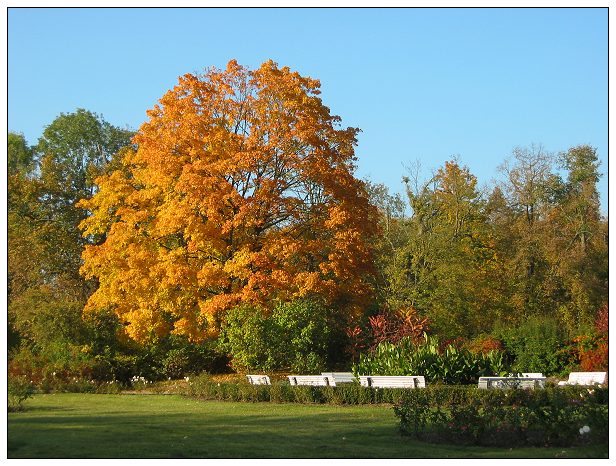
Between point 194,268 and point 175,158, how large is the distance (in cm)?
372

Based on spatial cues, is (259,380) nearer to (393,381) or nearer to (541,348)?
(393,381)

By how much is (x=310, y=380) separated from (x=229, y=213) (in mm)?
8405

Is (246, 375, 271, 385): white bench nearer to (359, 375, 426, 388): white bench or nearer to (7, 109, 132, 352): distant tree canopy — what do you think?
(359, 375, 426, 388): white bench

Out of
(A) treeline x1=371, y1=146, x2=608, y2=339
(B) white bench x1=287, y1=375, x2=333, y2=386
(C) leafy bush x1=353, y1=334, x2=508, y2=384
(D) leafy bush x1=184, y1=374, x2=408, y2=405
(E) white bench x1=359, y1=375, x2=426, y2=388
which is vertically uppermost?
(A) treeline x1=371, y1=146, x2=608, y2=339

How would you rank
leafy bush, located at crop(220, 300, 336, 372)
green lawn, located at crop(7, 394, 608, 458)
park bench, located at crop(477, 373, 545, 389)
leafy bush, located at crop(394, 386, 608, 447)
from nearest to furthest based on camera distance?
green lawn, located at crop(7, 394, 608, 458) < leafy bush, located at crop(394, 386, 608, 447) < park bench, located at crop(477, 373, 545, 389) < leafy bush, located at crop(220, 300, 336, 372)

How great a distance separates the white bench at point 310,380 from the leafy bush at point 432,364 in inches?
32.9

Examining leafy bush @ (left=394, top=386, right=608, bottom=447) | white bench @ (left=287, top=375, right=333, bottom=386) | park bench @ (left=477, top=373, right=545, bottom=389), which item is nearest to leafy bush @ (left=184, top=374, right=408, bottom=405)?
white bench @ (left=287, top=375, right=333, bottom=386)

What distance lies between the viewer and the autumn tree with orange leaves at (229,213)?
86.9ft

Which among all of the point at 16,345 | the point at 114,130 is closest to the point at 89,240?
the point at 114,130

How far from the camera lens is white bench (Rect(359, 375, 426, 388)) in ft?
61.2

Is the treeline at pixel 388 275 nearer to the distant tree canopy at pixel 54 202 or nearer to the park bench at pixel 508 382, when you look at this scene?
the distant tree canopy at pixel 54 202

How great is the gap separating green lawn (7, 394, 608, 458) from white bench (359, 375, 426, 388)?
1083mm

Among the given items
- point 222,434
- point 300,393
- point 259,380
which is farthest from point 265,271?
point 222,434

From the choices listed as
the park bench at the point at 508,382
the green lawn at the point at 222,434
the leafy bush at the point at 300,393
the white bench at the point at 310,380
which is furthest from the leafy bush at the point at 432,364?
the green lawn at the point at 222,434
